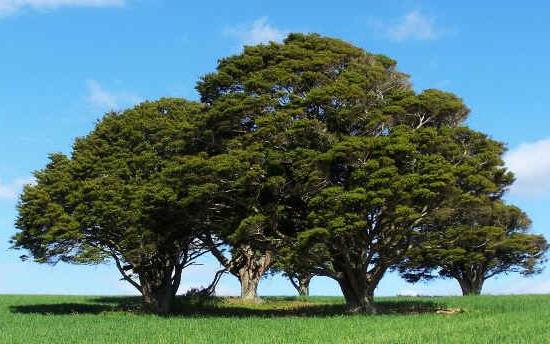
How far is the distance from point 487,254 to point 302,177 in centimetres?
3477

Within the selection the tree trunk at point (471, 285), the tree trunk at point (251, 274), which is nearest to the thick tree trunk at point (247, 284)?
the tree trunk at point (251, 274)

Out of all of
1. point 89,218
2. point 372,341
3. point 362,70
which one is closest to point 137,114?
point 89,218

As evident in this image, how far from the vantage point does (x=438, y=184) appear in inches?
1233

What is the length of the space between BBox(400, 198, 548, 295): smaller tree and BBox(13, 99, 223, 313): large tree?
758 inches

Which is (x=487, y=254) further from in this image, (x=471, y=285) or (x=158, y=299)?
(x=158, y=299)

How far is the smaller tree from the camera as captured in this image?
177 ft

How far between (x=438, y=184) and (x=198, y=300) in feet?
77.8

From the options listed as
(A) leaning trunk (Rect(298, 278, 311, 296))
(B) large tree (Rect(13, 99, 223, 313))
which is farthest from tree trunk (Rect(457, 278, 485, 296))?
(B) large tree (Rect(13, 99, 223, 313))

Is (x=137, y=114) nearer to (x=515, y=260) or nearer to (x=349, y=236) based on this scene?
(x=349, y=236)

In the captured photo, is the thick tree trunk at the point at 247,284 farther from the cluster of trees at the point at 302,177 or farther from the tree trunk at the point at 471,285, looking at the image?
the tree trunk at the point at 471,285

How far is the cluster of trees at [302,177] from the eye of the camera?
105 ft

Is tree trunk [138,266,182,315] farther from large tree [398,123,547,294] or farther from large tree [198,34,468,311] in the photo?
large tree [398,123,547,294]

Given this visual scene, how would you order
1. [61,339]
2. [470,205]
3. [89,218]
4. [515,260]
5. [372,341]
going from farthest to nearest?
[515,260] → [89,218] → [470,205] → [61,339] → [372,341]

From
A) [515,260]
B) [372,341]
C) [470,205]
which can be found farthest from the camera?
[515,260]
